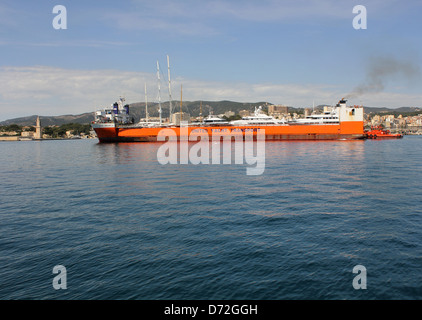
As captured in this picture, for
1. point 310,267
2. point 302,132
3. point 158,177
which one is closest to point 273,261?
point 310,267

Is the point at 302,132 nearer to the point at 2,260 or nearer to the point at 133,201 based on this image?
the point at 133,201

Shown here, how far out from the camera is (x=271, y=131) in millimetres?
101812

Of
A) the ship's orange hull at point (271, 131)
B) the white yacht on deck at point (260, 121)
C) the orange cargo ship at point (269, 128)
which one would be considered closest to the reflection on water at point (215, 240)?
the ship's orange hull at point (271, 131)

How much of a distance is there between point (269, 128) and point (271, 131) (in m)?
1.27

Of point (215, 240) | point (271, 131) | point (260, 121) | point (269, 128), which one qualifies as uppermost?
point (260, 121)

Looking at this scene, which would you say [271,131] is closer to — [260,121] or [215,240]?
[260,121]

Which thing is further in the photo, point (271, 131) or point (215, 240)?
point (271, 131)

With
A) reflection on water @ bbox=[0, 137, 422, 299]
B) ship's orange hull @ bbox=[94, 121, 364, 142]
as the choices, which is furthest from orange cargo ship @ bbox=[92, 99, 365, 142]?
reflection on water @ bbox=[0, 137, 422, 299]

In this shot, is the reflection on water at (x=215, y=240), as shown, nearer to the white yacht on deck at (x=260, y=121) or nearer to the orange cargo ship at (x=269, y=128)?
the orange cargo ship at (x=269, y=128)

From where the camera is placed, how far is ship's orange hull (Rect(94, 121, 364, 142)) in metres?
99.5

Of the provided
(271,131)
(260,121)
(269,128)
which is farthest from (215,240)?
(260,121)

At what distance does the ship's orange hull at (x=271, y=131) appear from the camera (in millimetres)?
99500

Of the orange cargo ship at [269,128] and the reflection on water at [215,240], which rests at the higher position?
the orange cargo ship at [269,128]
